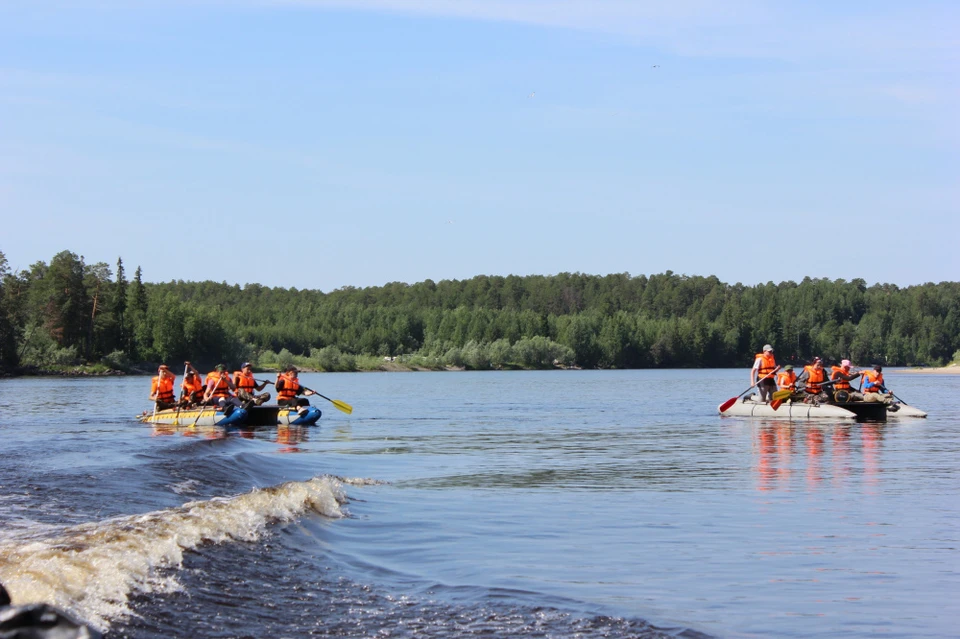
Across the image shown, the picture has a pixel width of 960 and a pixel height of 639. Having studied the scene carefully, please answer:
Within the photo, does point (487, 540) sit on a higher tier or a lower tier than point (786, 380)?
lower

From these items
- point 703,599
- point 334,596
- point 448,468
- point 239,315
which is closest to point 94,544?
point 334,596

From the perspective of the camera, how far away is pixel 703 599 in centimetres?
846

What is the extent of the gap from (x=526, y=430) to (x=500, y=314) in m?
132

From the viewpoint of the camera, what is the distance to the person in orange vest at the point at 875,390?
30719 mm

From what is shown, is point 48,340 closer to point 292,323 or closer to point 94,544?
point 292,323

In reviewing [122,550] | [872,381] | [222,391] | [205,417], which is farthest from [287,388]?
[122,550]

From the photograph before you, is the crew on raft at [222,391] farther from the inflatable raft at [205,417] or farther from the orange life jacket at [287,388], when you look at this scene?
the inflatable raft at [205,417]

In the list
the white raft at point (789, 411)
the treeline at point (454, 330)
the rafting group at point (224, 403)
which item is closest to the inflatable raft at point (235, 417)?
the rafting group at point (224, 403)

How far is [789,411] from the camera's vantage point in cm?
3136

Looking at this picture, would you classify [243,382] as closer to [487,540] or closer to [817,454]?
[817,454]

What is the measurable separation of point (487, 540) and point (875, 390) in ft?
78.5

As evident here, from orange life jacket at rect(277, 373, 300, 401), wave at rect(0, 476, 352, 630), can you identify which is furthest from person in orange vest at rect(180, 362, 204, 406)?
wave at rect(0, 476, 352, 630)

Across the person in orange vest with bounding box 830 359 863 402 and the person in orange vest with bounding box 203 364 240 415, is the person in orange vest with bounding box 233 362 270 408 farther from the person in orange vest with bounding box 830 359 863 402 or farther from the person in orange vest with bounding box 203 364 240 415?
the person in orange vest with bounding box 830 359 863 402

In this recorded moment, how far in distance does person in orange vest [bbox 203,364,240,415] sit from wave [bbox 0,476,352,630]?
55.4ft
